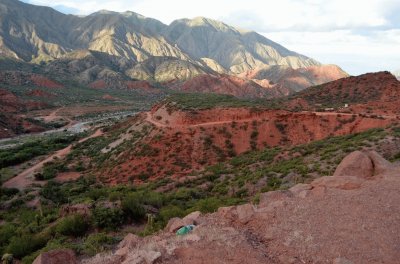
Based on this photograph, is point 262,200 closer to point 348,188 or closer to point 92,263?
point 348,188

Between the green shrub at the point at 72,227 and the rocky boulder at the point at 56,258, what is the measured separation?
5.58m

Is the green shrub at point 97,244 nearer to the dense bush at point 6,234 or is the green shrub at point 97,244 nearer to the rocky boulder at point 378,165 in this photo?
the dense bush at point 6,234

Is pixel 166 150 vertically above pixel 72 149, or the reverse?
pixel 166 150

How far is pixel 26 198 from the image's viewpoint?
1080 inches

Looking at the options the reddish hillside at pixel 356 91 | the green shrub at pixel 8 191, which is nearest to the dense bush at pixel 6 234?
the green shrub at pixel 8 191

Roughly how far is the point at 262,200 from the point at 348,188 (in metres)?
2.83

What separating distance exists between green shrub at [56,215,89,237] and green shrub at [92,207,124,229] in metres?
0.54

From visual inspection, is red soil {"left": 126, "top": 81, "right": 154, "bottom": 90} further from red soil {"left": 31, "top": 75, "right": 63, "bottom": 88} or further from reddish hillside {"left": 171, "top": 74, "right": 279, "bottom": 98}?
red soil {"left": 31, "top": 75, "right": 63, "bottom": 88}

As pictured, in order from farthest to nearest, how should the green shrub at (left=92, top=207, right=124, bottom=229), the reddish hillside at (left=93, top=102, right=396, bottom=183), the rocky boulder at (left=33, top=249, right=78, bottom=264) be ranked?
the reddish hillside at (left=93, top=102, right=396, bottom=183), the green shrub at (left=92, top=207, right=124, bottom=229), the rocky boulder at (left=33, top=249, right=78, bottom=264)

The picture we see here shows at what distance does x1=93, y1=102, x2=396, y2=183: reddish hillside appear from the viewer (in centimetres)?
3425

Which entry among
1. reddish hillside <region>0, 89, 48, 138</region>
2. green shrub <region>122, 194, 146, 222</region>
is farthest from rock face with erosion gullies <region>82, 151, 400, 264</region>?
reddish hillside <region>0, 89, 48, 138</region>

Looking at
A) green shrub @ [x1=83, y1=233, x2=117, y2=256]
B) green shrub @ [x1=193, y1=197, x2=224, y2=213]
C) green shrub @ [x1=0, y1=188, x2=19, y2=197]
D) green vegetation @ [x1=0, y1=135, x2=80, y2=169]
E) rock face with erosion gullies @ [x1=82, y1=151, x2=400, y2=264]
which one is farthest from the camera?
green vegetation @ [x1=0, y1=135, x2=80, y2=169]

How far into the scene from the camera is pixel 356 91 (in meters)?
54.8

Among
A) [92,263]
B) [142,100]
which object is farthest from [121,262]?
[142,100]
